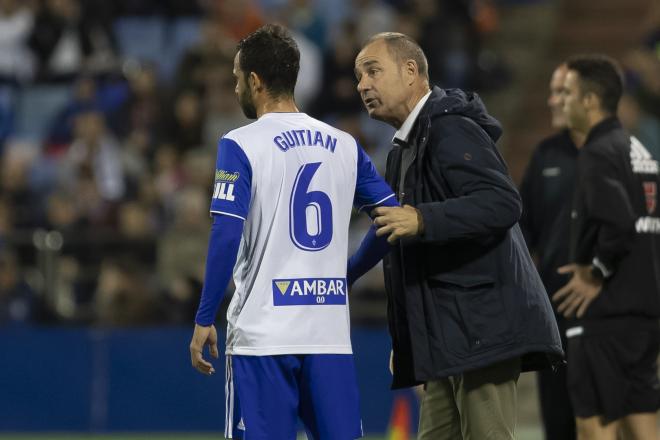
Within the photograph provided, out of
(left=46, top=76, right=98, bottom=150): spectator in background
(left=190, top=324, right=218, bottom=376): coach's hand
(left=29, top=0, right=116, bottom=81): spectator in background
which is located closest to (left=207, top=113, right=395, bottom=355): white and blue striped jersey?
(left=190, top=324, right=218, bottom=376): coach's hand

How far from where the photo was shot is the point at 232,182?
16.5 feet

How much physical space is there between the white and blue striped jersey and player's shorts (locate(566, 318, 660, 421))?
1.96 meters

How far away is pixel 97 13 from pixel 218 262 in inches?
395

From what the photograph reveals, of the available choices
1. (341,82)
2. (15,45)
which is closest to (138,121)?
(15,45)

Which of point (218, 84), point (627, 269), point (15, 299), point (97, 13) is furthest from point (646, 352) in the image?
point (97, 13)

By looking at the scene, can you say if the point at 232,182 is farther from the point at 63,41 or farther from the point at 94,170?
the point at 63,41

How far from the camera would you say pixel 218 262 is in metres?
4.99

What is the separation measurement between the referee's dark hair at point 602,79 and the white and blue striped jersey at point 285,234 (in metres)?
2.10

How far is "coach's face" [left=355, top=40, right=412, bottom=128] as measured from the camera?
17.8 feet

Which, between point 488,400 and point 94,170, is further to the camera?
point 94,170

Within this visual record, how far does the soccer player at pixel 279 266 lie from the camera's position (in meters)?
5.03

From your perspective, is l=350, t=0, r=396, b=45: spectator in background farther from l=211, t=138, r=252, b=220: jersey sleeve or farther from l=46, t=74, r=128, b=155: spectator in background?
A: l=211, t=138, r=252, b=220: jersey sleeve

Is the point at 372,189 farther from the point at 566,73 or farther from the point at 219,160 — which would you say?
the point at 566,73

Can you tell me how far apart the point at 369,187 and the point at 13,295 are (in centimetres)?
705
